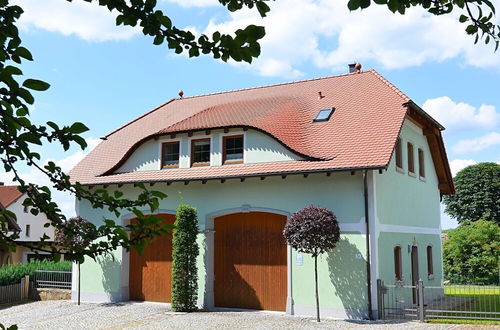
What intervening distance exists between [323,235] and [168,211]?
616cm

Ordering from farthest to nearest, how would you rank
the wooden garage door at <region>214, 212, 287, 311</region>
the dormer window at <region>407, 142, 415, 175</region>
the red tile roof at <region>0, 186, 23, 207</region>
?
1. the red tile roof at <region>0, 186, 23, 207</region>
2. the dormer window at <region>407, 142, 415, 175</region>
3. the wooden garage door at <region>214, 212, 287, 311</region>

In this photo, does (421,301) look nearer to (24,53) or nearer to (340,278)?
(340,278)

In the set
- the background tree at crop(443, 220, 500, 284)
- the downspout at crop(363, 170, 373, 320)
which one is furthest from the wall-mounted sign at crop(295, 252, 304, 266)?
the background tree at crop(443, 220, 500, 284)

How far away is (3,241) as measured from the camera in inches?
107

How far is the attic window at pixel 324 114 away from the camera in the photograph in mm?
17797

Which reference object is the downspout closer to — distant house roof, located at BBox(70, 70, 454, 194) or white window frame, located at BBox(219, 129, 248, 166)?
distant house roof, located at BBox(70, 70, 454, 194)

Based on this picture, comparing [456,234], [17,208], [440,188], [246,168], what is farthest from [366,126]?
[17,208]

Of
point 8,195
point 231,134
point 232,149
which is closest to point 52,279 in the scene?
point 232,149

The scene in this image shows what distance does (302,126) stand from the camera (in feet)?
57.6

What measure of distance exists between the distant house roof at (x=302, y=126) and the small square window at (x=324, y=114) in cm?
21

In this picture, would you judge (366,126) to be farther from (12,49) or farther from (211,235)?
(12,49)

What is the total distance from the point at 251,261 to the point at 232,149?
143 inches

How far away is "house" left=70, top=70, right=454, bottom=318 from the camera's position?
15.1m

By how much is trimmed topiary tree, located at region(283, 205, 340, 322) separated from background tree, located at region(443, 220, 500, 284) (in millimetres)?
19123
